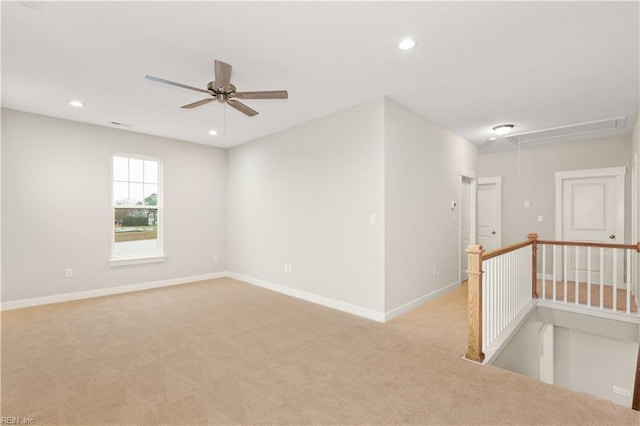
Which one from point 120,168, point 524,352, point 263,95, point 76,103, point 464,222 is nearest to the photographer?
point 263,95

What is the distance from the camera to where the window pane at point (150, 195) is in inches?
216

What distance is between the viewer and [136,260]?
5.23 metres

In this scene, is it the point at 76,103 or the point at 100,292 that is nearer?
the point at 76,103

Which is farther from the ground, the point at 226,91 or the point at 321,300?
the point at 226,91

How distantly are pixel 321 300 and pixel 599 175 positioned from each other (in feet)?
17.5

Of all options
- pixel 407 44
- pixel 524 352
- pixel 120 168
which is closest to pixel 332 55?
pixel 407 44

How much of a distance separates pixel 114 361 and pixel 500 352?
3.58 metres

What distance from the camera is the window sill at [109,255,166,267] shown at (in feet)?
16.4

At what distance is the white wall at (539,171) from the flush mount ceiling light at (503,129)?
5.52 feet

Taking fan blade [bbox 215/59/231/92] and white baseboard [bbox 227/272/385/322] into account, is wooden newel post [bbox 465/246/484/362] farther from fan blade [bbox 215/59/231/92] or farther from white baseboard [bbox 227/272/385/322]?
fan blade [bbox 215/59/231/92]

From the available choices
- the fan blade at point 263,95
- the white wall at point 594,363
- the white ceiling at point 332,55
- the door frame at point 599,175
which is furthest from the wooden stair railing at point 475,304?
the door frame at point 599,175

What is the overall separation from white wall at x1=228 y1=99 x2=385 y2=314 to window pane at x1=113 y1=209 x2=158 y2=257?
1.53 m

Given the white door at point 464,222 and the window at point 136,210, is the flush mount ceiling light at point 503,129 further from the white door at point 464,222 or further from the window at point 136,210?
the window at point 136,210

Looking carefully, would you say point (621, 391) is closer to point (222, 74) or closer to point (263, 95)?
point (263, 95)
